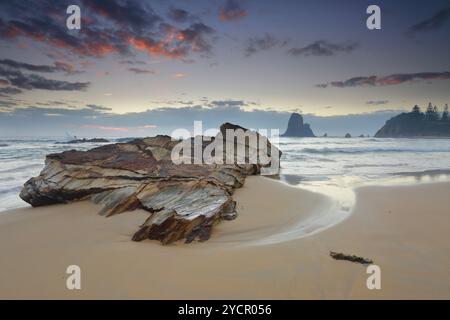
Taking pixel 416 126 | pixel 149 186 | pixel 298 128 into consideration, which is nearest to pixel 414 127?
pixel 416 126

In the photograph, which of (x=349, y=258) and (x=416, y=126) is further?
(x=416, y=126)

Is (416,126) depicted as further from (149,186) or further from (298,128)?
(149,186)

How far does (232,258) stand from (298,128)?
152933mm

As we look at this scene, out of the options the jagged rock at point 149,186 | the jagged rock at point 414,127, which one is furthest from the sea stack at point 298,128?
the jagged rock at point 149,186

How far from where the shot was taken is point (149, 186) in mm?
6906

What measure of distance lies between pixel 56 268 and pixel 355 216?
242 inches

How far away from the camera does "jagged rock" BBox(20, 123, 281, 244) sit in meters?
5.05

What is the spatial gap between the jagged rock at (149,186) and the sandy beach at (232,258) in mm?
317

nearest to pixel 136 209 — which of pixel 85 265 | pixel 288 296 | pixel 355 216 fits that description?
pixel 85 265

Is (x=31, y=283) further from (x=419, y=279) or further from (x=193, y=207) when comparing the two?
(x=419, y=279)

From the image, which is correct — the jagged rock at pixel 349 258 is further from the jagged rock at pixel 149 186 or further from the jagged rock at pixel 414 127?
the jagged rock at pixel 414 127

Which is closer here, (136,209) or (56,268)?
(56,268)

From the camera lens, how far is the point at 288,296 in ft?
11.0

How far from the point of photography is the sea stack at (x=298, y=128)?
15000 centimetres
